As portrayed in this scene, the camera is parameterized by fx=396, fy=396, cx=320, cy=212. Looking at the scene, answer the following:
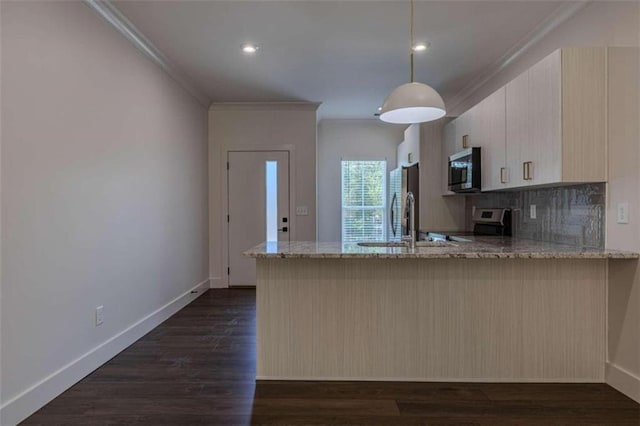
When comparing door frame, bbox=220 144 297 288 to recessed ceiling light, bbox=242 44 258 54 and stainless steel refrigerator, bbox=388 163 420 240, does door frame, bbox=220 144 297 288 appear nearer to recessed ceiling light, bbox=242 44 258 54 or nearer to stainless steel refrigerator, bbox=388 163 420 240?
stainless steel refrigerator, bbox=388 163 420 240

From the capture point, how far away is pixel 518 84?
9.51ft

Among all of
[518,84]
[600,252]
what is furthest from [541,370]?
[518,84]

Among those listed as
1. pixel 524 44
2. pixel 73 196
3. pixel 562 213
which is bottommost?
pixel 562 213

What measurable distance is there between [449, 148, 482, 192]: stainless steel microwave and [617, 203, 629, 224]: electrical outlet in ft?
4.29

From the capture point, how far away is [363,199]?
652cm

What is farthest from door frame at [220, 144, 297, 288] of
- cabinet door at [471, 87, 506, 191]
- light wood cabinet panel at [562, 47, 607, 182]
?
light wood cabinet panel at [562, 47, 607, 182]

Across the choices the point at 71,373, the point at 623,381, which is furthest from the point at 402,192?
the point at 71,373

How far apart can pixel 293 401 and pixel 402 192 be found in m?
3.49

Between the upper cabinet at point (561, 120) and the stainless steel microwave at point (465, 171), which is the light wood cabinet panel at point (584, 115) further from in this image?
A: the stainless steel microwave at point (465, 171)

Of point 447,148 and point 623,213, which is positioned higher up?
point 447,148

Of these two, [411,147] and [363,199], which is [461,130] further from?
[363,199]

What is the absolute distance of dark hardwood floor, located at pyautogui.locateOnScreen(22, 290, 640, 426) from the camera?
6.86ft

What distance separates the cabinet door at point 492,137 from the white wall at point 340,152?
2.89 metres

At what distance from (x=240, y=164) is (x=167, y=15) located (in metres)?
2.69
